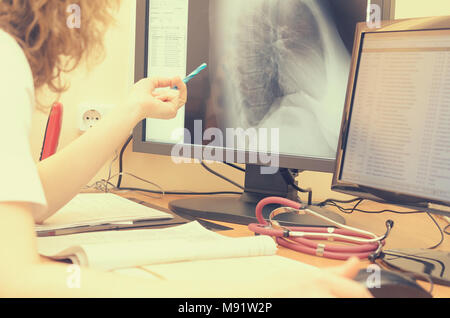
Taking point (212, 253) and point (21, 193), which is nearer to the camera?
point (21, 193)

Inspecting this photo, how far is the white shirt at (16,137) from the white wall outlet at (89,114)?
785 millimetres

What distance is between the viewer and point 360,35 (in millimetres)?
767

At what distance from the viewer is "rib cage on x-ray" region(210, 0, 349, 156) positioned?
96cm

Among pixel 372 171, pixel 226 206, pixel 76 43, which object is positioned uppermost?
pixel 76 43

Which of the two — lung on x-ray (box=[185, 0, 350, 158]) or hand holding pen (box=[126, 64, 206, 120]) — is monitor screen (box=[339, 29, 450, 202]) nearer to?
lung on x-ray (box=[185, 0, 350, 158])

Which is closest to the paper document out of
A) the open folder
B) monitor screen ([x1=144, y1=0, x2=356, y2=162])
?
the open folder

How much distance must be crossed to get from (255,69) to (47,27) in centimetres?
53

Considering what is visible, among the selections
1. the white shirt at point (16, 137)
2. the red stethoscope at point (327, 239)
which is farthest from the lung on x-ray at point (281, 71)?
the white shirt at point (16, 137)

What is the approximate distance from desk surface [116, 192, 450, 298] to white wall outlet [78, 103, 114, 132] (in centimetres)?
19

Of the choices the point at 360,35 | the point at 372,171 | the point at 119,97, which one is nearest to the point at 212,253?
the point at 372,171

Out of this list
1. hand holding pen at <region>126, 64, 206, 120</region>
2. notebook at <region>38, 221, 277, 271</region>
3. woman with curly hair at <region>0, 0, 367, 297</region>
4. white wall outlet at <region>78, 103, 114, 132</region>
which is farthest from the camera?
white wall outlet at <region>78, 103, 114, 132</region>
